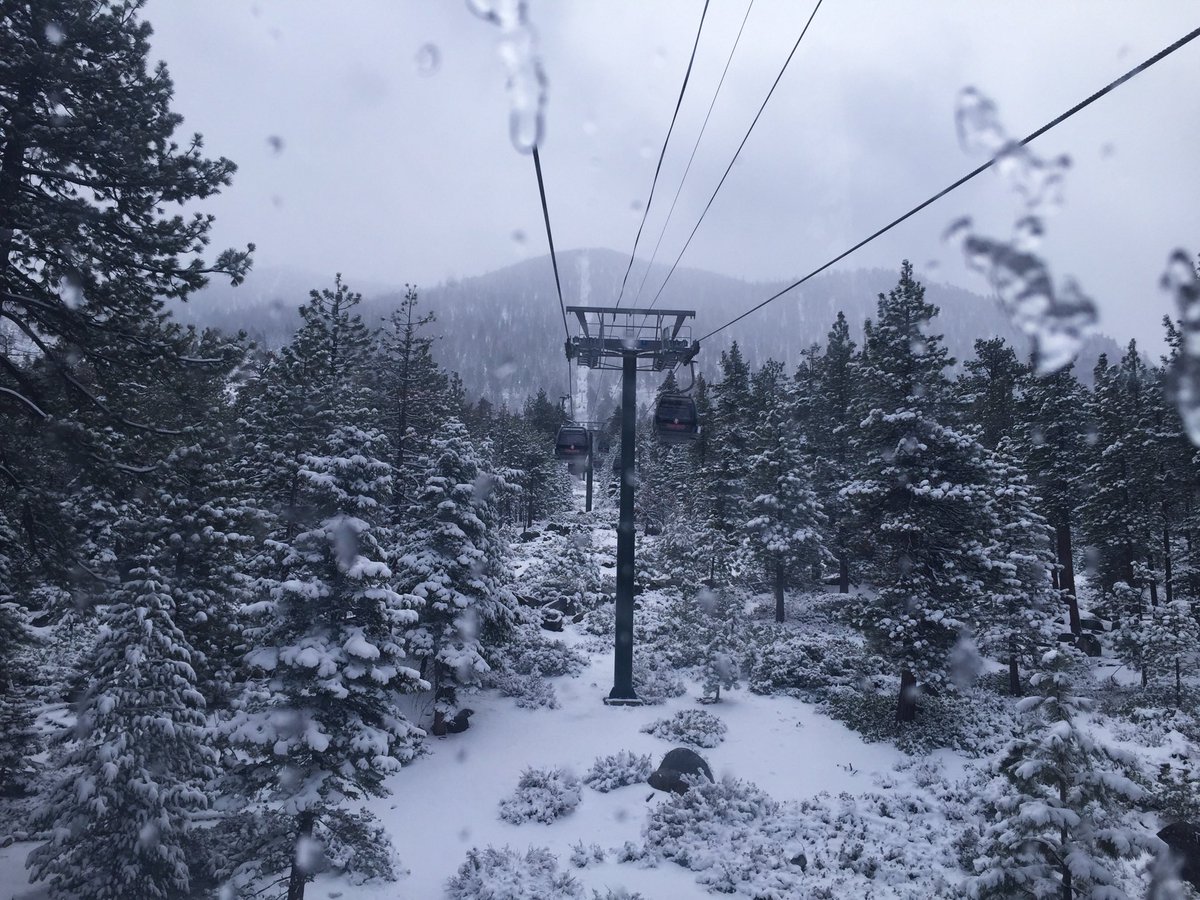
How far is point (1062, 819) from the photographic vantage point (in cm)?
574

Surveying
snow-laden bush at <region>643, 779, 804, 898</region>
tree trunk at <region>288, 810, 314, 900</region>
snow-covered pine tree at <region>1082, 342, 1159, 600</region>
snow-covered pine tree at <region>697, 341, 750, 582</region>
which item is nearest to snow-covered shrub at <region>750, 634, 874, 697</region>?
snow-covered pine tree at <region>697, 341, 750, 582</region>

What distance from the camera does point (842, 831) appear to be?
1198 centimetres

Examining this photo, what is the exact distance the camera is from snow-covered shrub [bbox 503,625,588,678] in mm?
22609

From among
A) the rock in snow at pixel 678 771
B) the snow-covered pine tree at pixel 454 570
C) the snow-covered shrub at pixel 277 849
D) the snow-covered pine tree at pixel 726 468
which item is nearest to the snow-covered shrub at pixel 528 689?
the snow-covered pine tree at pixel 454 570

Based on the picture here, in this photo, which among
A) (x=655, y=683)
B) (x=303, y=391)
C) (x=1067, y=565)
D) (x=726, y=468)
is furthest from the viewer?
(x=726, y=468)

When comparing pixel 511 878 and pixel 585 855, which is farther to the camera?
pixel 585 855

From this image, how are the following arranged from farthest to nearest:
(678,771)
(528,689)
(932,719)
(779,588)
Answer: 1. (779,588)
2. (528,689)
3. (932,719)
4. (678,771)

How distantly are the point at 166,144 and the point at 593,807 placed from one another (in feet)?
51.2

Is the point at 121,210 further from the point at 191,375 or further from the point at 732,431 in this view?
the point at 732,431

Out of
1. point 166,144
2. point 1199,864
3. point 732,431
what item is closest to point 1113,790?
point 1199,864

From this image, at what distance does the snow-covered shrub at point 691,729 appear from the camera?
658 inches

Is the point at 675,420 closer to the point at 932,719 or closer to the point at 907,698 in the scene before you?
the point at 907,698

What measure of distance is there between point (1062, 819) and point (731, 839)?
744cm

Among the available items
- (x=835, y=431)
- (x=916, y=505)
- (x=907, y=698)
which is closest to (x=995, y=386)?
(x=835, y=431)
